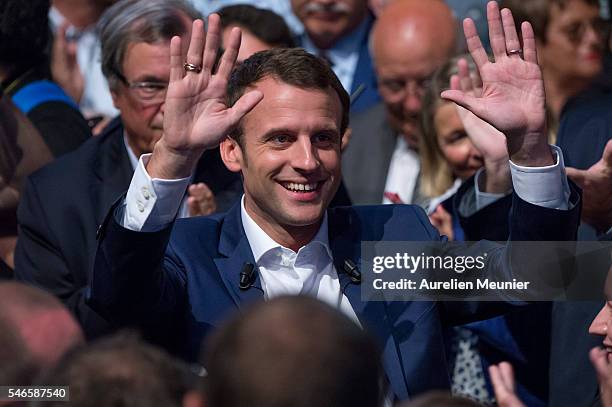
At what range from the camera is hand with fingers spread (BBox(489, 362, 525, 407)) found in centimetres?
348

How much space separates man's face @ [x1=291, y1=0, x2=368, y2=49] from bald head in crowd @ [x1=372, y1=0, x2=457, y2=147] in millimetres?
558

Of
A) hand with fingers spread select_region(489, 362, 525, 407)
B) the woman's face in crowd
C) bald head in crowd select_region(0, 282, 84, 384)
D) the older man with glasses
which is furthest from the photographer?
the woman's face in crowd

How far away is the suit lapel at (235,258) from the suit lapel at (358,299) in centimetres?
27

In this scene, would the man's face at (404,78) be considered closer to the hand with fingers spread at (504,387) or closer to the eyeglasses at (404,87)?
the eyeglasses at (404,87)

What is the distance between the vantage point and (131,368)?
7.57ft

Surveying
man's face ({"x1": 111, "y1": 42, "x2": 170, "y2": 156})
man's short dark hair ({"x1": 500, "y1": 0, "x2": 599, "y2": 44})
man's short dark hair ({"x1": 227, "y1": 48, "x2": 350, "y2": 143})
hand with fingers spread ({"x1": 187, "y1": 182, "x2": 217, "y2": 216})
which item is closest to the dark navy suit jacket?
man's short dark hair ({"x1": 227, "y1": 48, "x2": 350, "y2": 143})

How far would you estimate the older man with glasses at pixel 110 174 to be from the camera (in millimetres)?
4453

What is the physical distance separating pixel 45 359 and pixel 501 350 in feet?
7.29

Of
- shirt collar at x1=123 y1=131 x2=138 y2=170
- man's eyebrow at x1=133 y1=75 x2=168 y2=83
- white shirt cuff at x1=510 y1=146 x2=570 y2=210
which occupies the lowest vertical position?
shirt collar at x1=123 y1=131 x2=138 y2=170

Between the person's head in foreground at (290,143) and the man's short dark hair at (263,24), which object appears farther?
the man's short dark hair at (263,24)

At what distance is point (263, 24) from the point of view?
5707 mm

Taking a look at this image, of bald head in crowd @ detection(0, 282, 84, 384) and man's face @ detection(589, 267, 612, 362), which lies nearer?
bald head in crowd @ detection(0, 282, 84, 384)

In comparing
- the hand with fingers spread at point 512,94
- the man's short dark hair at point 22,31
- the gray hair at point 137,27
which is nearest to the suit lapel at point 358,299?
the hand with fingers spread at point 512,94

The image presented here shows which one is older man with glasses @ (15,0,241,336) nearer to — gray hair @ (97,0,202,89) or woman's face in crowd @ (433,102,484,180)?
gray hair @ (97,0,202,89)
